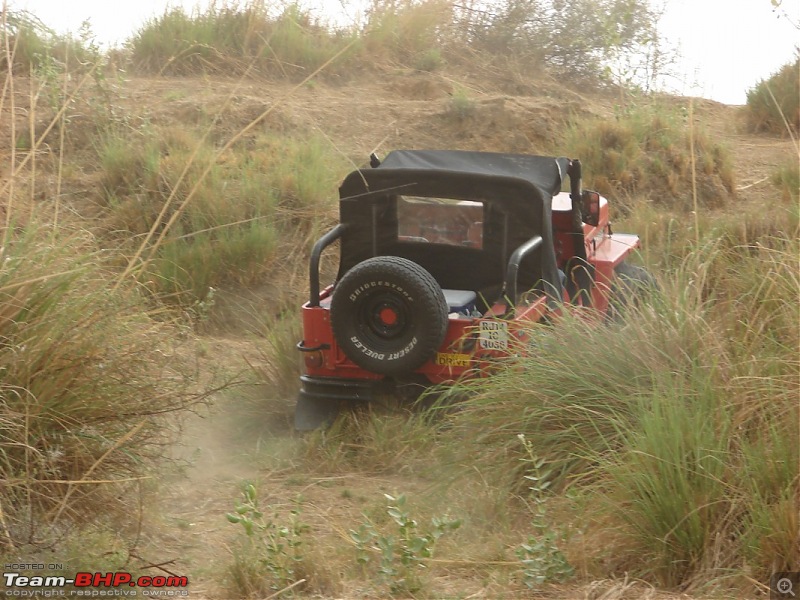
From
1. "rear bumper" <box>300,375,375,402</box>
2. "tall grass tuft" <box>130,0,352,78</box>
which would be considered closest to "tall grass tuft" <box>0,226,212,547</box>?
"rear bumper" <box>300,375,375,402</box>

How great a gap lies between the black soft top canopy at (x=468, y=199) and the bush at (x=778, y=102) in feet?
22.9

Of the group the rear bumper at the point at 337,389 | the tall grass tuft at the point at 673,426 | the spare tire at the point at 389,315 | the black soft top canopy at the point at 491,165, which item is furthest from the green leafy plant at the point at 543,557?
the black soft top canopy at the point at 491,165

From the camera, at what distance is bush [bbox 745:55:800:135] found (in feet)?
41.4

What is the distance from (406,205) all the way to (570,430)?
235 centimetres

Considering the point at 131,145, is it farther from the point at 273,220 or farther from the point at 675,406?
the point at 675,406

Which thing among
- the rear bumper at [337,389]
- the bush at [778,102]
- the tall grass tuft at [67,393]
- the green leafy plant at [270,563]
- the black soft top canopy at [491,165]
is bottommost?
the green leafy plant at [270,563]

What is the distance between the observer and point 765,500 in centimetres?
364

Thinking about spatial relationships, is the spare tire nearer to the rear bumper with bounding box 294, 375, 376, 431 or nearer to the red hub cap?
the red hub cap

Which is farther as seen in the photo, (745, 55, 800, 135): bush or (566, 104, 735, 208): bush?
(745, 55, 800, 135): bush

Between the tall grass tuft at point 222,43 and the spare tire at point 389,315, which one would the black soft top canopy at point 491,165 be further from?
the tall grass tuft at point 222,43

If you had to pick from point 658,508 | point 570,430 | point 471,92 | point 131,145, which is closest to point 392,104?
point 471,92

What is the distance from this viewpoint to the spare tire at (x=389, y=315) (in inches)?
219

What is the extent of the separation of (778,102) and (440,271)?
26.3ft

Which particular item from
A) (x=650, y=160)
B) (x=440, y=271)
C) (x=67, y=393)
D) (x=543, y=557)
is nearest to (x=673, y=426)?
(x=543, y=557)
